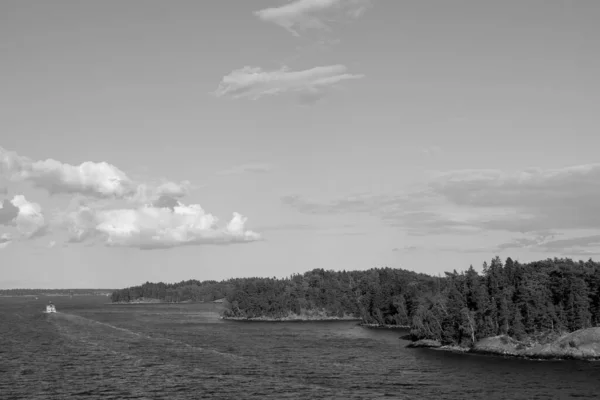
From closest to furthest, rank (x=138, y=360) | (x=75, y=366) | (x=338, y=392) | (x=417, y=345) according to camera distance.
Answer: (x=338, y=392)
(x=75, y=366)
(x=138, y=360)
(x=417, y=345)

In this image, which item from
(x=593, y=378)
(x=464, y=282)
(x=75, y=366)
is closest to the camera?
(x=593, y=378)

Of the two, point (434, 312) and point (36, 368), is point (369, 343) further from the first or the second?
point (36, 368)

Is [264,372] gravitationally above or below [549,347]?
below

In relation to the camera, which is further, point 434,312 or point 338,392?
point 434,312

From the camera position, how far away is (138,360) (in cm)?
12156

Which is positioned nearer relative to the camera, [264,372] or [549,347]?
[264,372]

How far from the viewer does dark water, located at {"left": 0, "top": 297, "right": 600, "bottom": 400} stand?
8969 cm

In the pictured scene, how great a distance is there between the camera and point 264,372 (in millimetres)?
108312

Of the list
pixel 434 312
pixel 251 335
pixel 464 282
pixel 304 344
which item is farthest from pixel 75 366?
pixel 464 282

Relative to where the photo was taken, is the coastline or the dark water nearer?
the dark water

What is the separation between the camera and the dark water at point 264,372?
294 ft

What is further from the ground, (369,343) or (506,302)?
(506,302)

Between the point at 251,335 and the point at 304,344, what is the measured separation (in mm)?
32298

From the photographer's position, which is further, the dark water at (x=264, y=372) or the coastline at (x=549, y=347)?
the coastline at (x=549, y=347)
